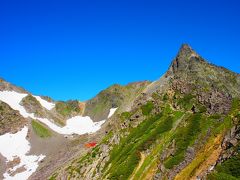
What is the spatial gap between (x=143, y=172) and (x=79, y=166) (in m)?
40.6

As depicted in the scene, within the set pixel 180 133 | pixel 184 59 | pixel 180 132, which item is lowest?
pixel 180 133

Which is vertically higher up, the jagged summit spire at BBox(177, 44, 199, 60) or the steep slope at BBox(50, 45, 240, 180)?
the jagged summit spire at BBox(177, 44, 199, 60)

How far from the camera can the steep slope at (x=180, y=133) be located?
60734 millimetres

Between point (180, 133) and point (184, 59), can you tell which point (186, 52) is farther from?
point (180, 133)

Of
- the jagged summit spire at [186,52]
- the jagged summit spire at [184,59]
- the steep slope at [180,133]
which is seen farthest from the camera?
the jagged summit spire at [186,52]

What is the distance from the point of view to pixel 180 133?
7869cm

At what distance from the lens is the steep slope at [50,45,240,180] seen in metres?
60.7

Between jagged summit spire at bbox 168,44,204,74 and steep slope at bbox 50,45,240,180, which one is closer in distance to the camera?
steep slope at bbox 50,45,240,180

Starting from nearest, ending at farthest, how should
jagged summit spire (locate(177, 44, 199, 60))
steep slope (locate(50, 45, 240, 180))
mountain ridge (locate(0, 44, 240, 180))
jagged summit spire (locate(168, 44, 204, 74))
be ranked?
1. steep slope (locate(50, 45, 240, 180))
2. mountain ridge (locate(0, 44, 240, 180))
3. jagged summit spire (locate(168, 44, 204, 74))
4. jagged summit spire (locate(177, 44, 199, 60))

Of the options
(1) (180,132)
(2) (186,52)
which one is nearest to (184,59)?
(2) (186,52)

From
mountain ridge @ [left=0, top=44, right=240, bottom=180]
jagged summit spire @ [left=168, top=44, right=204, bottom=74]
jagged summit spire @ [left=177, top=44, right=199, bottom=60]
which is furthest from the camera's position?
jagged summit spire @ [left=177, top=44, right=199, bottom=60]

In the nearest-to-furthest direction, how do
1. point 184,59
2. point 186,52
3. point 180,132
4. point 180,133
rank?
point 180,133
point 180,132
point 184,59
point 186,52

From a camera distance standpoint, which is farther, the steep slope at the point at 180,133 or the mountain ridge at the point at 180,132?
the mountain ridge at the point at 180,132

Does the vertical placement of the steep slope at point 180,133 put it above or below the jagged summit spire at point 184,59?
below
